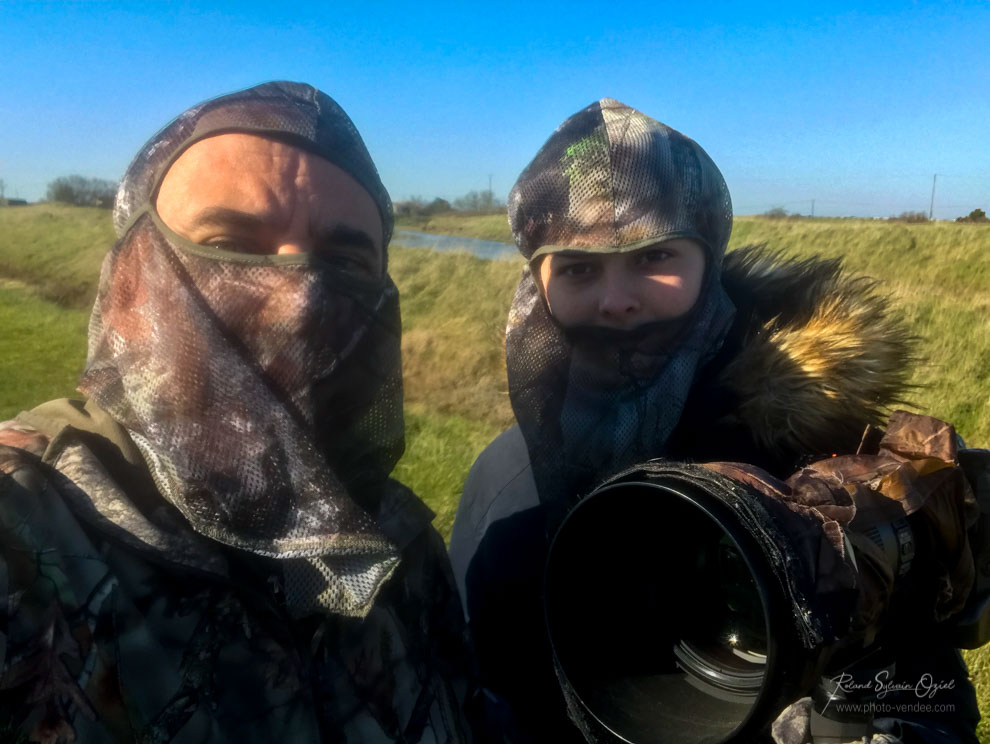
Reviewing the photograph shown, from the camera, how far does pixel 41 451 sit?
1355 mm

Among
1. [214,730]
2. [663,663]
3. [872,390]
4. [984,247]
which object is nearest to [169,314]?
[214,730]

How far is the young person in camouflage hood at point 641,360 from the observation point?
166 cm

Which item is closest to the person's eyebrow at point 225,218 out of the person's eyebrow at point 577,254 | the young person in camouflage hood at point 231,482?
the young person in camouflage hood at point 231,482

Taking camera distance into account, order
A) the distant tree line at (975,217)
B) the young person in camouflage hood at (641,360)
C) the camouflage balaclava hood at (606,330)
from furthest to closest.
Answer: the distant tree line at (975,217), the camouflage balaclava hood at (606,330), the young person in camouflage hood at (641,360)

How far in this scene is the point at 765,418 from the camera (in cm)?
166

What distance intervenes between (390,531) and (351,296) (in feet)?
1.73

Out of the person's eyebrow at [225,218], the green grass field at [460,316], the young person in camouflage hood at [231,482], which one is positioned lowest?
the green grass field at [460,316]

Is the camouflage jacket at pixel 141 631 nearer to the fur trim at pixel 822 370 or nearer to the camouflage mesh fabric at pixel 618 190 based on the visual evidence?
the fur trim at pixel 822 370

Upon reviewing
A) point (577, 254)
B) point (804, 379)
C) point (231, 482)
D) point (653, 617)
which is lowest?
point (653, 617)

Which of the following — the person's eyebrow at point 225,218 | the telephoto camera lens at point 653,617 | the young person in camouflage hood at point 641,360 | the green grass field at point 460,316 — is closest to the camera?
the telephoto camera lens at point 653,617

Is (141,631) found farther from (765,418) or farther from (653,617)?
(765,418)

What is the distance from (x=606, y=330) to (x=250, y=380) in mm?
911

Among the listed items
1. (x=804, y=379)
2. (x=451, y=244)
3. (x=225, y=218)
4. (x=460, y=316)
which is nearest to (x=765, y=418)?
(x=804, y=379)

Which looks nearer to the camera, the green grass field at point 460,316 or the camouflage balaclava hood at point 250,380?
the camouflage balaclava hood at point 250,380
